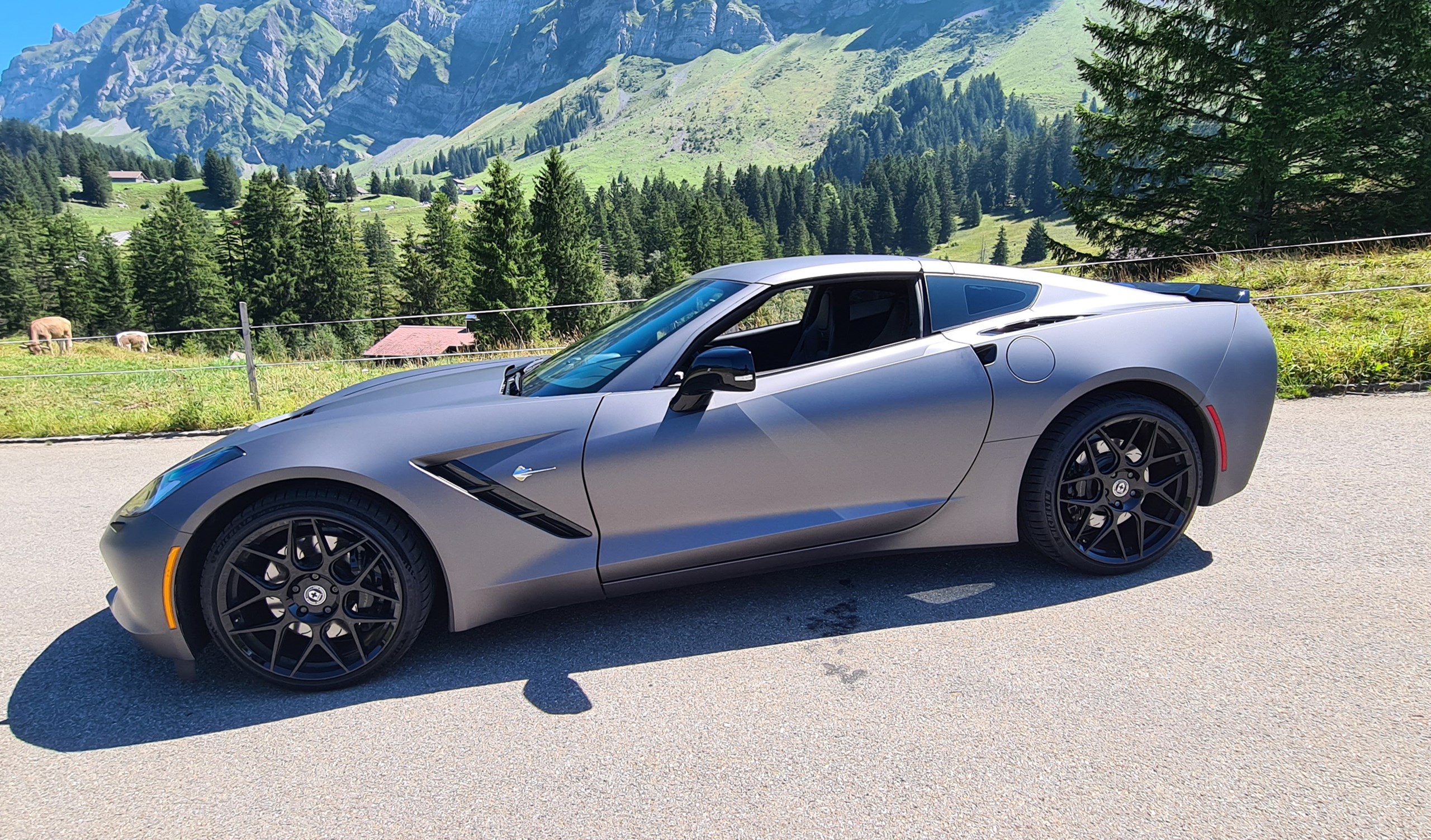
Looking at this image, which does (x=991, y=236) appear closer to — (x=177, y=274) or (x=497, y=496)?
(x=177, y=274)

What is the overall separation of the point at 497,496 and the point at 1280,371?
691 cm

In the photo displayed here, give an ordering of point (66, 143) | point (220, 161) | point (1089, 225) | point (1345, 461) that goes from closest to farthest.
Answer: point (1345, 461) < point (1089, 225) < point (220, 161) < point (66, 143)

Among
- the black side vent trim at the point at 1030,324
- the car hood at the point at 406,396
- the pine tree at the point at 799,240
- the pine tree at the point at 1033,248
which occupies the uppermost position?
the pine tree at the point at 799,240

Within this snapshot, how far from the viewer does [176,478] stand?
2838 mm

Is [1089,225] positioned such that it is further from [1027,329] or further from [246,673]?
[246,673]

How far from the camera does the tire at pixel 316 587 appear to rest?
2742 millimetres

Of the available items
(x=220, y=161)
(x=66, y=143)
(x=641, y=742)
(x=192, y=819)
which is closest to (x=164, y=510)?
(x=192, y=819)

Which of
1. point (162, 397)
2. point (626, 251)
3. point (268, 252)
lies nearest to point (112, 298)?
point (268, 252)

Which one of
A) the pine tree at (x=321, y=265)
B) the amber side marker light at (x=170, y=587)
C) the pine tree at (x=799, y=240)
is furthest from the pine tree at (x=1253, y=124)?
the pine tree at (x=799, y=240)

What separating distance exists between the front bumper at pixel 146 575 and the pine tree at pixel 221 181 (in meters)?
183

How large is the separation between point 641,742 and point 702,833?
A: 1.53ft

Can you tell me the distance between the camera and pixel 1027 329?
3328mm

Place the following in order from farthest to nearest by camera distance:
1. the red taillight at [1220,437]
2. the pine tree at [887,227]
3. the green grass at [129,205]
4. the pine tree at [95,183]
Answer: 1. the pine tree at [95,183]
2. the green grass at [129,205]
3. the pine tree at [887,227]
4. the red taillight at [1220,437]

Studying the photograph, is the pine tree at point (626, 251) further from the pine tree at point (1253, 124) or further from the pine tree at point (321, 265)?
the pine tree at point (1253, 124)
